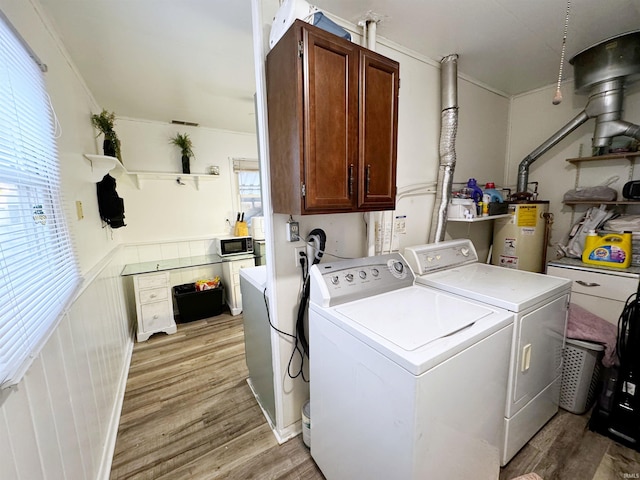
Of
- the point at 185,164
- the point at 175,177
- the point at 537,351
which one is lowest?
the point at 537,351

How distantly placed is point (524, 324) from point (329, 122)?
131 centimetres

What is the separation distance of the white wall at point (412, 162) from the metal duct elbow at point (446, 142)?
0.07 metres

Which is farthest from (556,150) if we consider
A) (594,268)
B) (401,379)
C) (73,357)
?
(73,357)

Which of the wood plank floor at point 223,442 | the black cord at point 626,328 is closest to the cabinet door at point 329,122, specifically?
the wood plank floor at point 223,442

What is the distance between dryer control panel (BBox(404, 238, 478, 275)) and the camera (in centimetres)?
173

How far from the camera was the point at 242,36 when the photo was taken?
1.67 meters

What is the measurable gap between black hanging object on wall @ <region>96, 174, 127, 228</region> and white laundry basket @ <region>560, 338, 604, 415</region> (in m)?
3.62

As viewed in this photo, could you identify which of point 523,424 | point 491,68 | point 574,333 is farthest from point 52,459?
point 491,68

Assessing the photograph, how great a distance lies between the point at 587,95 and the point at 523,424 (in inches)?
105

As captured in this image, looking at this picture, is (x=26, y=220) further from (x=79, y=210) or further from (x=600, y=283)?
(x=600, y=283)

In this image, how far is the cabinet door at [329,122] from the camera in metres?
1.11

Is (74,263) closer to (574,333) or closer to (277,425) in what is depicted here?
(277,425)

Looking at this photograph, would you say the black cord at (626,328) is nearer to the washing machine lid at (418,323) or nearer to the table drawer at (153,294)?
the washing machine lid at (418,323)

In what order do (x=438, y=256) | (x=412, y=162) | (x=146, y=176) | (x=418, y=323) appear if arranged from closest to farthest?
(x=418, y=323) → (x=438, y=256) → (x=412, y=162) → (x=146, y=176)
